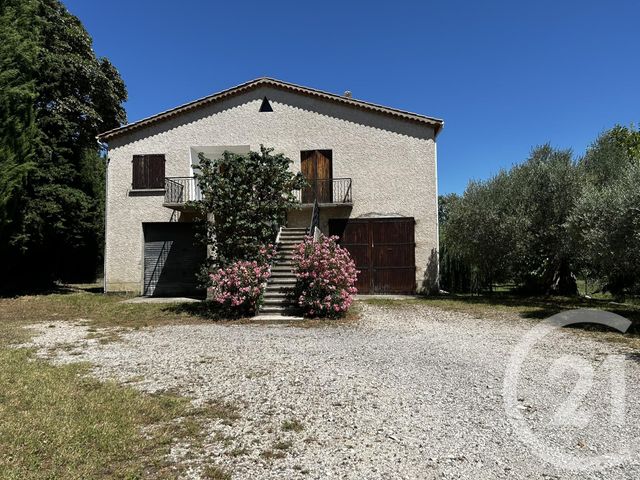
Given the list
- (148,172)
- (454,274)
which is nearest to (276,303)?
(148,172)

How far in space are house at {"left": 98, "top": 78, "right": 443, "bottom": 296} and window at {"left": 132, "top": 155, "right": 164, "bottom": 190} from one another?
1.5 inches

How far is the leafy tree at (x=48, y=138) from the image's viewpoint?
1293cm

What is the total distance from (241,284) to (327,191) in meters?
6.41

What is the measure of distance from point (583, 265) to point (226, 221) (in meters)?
12.9

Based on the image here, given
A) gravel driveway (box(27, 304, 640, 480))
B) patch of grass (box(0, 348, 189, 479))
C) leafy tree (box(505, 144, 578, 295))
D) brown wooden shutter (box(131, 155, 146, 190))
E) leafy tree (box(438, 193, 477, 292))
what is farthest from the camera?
leafy tree (box(438, 193, 477, 292))

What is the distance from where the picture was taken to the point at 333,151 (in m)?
14.6

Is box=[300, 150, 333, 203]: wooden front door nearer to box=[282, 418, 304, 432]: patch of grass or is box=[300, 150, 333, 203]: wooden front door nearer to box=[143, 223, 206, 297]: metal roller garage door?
box=[143, 223, 206, 297]: metal roller garage door

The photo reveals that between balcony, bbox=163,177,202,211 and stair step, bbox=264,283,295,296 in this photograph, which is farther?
balcony, bbox=163,177,202,211

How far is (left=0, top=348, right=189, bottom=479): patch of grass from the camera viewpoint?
108 inches

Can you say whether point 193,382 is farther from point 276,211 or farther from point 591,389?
point 276,211

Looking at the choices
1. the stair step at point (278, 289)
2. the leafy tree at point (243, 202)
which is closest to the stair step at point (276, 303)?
the stair step at point (278, 289)

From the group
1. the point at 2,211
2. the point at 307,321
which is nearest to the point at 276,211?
the point at 307,321

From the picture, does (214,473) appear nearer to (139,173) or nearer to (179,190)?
(179,190)

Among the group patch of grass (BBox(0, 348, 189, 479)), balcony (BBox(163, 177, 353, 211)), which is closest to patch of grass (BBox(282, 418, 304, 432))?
patch of grass (BBox(0, 348, 189, 479))
